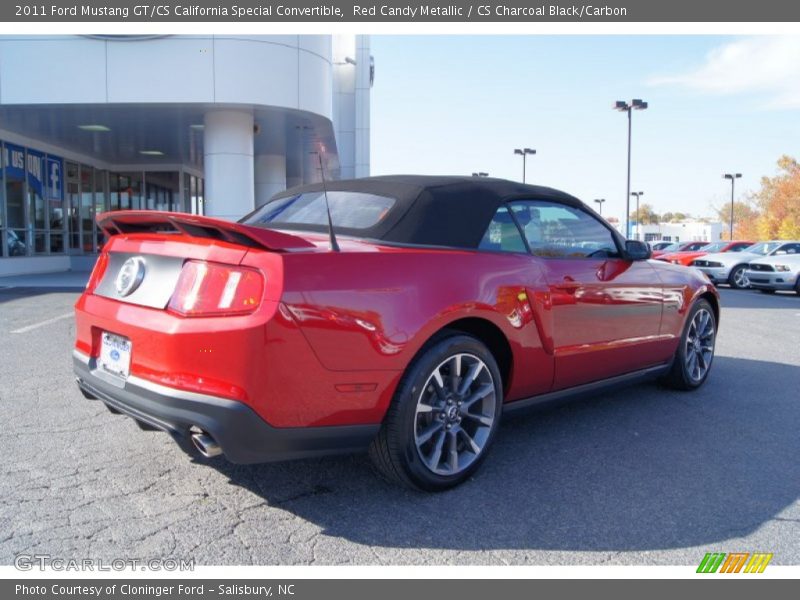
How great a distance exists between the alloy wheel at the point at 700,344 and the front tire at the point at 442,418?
8.45 ft

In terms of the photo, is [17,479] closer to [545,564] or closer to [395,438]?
[395,438]

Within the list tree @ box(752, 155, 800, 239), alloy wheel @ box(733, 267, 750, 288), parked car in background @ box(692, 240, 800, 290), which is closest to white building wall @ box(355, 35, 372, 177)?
parked car in background @ box(692, 240, 800, 290)

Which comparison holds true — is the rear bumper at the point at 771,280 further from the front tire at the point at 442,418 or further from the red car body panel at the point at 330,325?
the front tire at the point at 442,418

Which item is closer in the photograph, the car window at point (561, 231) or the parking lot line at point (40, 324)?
the car window at point (561, 231)

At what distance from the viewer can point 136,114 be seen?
48.6 ft

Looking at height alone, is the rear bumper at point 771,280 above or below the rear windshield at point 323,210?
below

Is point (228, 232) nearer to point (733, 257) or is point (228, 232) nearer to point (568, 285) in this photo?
point (568, 285)

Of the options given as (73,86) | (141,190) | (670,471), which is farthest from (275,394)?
(141,190)

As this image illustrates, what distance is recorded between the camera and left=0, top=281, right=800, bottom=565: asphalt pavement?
2.68 meters

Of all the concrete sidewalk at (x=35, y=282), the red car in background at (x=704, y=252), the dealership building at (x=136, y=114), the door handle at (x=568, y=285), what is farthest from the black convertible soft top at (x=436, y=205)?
the red car in background at (x=704, y=252)

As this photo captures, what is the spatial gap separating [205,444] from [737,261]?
19.2 metres

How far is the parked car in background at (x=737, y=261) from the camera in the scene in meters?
18.3

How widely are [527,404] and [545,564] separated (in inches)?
49.2

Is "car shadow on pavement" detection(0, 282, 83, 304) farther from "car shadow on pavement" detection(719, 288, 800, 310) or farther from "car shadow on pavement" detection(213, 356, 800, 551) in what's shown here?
"car shadow on pavement" detection(719, 288, 800, 310)
